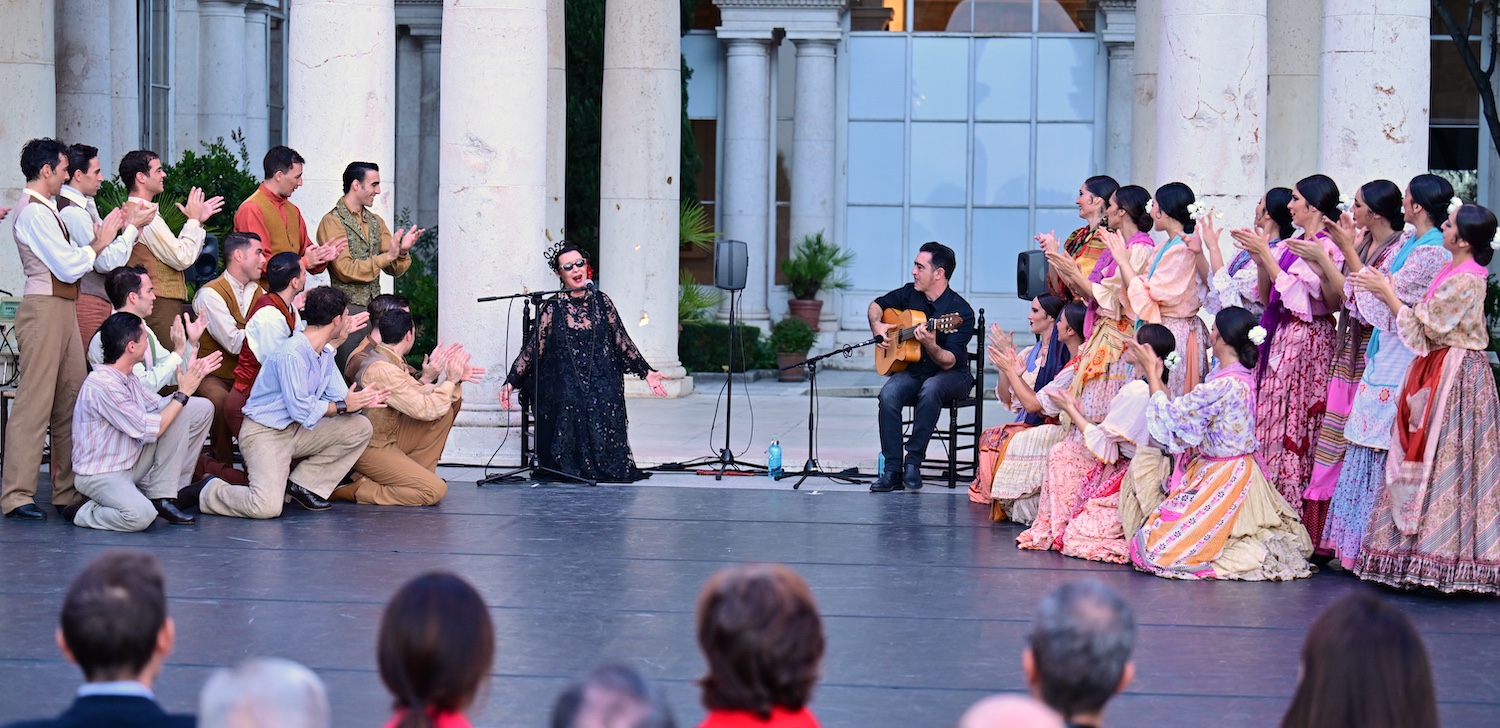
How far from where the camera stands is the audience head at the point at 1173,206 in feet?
27.1

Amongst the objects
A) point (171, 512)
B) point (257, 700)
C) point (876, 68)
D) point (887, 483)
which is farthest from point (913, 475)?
point (876, 68)

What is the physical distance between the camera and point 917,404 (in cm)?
984

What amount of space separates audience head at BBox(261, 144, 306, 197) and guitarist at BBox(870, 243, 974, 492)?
3.36 meters

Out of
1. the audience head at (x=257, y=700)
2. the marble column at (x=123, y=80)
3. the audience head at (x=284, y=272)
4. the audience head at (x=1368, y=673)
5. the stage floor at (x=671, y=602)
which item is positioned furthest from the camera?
the marble column at (x=123, y=80)

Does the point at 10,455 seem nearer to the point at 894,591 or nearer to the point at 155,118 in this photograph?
the point at 894,591

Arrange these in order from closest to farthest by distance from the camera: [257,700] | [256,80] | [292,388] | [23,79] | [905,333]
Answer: [257,700] → [292,388] → [905,333] → [23,79] → [256,80]

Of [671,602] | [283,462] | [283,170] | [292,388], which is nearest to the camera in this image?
[671,602]

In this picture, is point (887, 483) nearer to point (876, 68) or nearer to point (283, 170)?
point (283, 170)

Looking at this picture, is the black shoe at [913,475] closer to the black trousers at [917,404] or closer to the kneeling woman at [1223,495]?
the black trousers at [917,404]

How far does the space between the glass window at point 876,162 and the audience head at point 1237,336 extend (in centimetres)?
1263

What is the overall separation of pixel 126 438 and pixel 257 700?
18.4 ft

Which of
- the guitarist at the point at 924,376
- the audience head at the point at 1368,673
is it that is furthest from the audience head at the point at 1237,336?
the audience head at the point at 1368,673

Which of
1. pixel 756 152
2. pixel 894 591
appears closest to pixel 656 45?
pixel 756 152

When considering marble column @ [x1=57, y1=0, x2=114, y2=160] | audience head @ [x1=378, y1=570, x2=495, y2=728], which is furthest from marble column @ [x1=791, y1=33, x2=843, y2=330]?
audience head @ [x1=378, y1=570, x2=495, y2=728]
